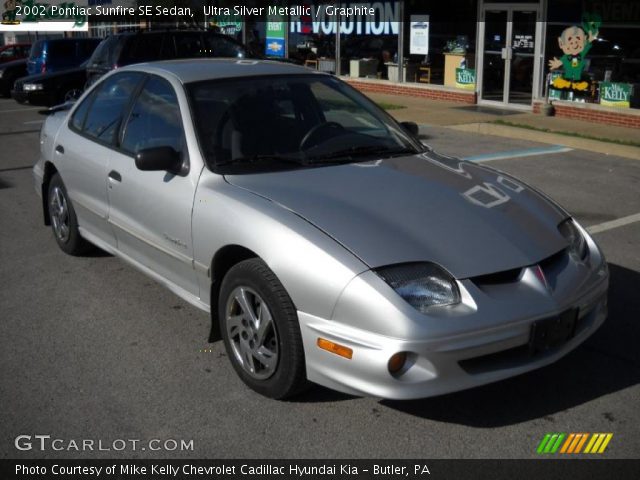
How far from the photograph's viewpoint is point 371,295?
11.0 feet

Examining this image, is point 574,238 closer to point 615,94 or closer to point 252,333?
point 252,333

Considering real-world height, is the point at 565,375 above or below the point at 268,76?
below

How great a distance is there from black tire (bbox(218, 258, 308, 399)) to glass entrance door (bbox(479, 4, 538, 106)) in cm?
1250

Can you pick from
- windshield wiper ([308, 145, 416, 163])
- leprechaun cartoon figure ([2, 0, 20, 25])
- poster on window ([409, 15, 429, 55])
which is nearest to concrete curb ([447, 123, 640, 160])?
poster on window ([409, 15, 429, 55])

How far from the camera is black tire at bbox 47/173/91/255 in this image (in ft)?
20.0

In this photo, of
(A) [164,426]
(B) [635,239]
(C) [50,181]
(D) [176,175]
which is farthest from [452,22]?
(A) [164,426]

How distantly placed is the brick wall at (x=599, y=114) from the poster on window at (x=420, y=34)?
13.8ft

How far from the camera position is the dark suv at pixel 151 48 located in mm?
14320

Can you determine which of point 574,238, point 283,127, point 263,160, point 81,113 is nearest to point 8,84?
point 81,113

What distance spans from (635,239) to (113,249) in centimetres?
432

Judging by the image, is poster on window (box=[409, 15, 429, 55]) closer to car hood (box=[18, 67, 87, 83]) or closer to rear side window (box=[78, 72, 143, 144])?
car hood (box=[18, 67, 87, 83])

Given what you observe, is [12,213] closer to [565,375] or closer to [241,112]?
[241,112]

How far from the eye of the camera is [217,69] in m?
5.04

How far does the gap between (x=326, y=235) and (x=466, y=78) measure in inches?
556
